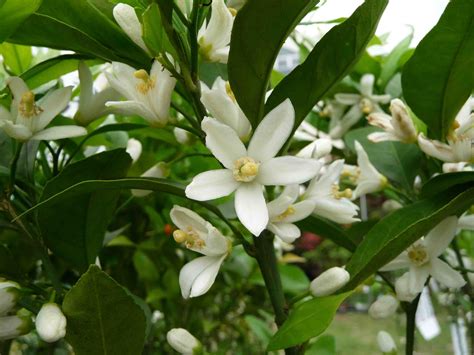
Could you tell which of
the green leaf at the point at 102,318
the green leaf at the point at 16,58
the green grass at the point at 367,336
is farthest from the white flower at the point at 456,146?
the green grass at the point at 367,336

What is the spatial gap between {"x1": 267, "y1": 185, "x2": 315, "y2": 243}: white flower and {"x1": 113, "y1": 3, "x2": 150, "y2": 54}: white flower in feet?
0.57

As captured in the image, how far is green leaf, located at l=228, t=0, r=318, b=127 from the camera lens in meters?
0.47

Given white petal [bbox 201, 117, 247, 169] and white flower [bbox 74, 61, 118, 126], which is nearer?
white petal [bbox 201, 117, 247, 169]

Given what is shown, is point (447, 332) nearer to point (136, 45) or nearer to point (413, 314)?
point (413, 314)

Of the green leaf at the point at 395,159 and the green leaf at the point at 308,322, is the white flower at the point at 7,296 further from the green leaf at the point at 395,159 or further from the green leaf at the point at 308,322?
the green leaf at the point at 395,159

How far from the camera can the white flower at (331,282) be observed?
543mm

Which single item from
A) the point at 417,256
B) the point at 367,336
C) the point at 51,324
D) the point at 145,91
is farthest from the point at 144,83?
the point at 367,336

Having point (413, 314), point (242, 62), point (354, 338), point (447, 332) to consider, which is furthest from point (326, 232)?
point (354, 338)

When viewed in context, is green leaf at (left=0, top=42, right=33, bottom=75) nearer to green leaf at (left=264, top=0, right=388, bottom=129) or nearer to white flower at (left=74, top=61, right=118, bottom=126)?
white flower at (left=74, top=61, right=118, bottom=126)

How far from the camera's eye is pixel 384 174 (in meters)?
0.80

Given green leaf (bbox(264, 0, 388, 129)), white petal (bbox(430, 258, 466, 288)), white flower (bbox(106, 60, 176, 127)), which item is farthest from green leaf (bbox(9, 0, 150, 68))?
white petal (bbox(430, 258, 466, 288))

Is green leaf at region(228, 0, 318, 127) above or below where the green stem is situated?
above

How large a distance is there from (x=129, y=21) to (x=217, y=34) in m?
0.08

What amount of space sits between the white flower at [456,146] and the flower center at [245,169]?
218 mm
